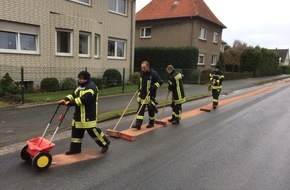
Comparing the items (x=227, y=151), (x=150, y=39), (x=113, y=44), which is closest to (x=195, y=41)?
(x=150, y=39)

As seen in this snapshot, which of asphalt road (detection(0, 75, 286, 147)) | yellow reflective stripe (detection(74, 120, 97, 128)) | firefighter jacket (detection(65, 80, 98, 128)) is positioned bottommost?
asphalt road (detection(0, 75, 286, 147))

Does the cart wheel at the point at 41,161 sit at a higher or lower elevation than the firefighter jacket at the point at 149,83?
lower

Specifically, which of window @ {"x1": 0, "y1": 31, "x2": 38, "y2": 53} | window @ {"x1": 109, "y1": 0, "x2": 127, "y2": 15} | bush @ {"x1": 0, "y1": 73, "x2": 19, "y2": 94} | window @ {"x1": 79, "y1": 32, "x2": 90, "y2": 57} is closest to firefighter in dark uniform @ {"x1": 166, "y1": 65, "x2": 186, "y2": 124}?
bush @ {"x1": 0, "y1": 73, "x2": 19, "y2": 94}

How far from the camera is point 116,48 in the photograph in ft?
69.3

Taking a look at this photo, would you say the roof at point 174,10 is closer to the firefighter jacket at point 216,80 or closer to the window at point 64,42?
the window at point 64,42

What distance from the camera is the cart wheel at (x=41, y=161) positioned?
508cm

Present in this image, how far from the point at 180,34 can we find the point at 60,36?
50.4ft

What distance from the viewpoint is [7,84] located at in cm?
1253

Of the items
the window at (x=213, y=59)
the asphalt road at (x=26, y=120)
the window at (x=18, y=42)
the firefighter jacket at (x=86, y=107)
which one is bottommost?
the asphalt road at (x=26, y=120)

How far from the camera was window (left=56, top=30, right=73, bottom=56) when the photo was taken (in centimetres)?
1612

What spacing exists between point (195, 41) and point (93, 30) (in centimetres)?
1373

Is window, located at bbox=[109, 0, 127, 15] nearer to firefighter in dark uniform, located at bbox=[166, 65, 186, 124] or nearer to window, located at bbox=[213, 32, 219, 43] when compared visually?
firefighter in dark uniform, located at bbox=[166, 65, 186, 124]

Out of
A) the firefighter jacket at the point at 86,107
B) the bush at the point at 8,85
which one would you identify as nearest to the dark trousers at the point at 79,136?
the firefighter jacket at the point at 86,107

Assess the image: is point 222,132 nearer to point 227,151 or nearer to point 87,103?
point 227,151
